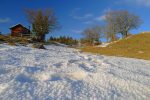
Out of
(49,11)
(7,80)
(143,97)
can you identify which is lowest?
(143,97)

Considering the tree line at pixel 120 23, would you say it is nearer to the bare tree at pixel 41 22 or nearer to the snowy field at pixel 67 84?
the bare tree at pixel 41 22

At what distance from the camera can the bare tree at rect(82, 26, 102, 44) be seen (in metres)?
85.1

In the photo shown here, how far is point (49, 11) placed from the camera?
59.3m

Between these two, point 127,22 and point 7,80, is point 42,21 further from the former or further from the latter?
point 7,80

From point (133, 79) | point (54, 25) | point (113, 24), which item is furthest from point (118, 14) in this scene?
point (133, 79)

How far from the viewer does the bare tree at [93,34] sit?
85.1 meters

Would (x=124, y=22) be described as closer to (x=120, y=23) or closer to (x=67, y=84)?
(x=120, y=23)

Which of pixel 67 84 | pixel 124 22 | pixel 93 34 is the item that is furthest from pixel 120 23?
pixel 67 84

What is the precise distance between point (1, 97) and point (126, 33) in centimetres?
6405

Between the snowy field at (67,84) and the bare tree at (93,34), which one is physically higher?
the bare tree at (93,34)

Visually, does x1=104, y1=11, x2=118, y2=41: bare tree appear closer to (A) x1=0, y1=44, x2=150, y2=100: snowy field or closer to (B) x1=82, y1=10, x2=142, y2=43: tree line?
(B) x1=82, y1=10, x2=142, y2=43: tree line

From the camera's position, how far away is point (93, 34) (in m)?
87.2

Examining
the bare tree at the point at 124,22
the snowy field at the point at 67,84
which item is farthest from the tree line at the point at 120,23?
the snowy field at the point at 67,84

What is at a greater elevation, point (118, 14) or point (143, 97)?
point (118, 14)
